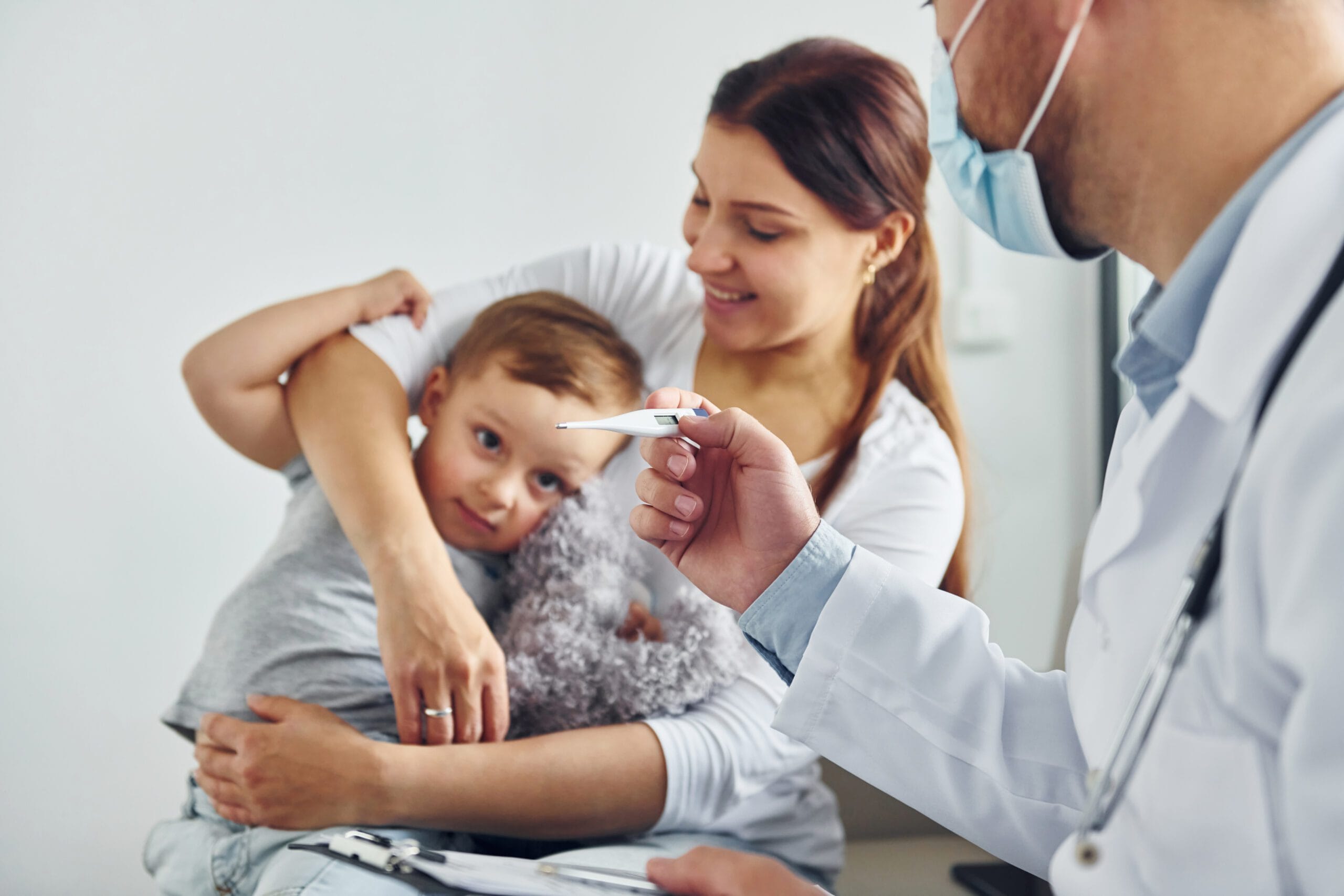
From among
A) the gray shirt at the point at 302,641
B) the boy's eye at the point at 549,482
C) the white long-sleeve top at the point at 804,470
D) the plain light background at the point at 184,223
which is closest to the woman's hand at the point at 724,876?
the white long-sleeve top at the point at 804,470

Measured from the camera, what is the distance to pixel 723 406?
142 cm

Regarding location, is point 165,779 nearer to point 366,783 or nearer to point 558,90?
point 366,783

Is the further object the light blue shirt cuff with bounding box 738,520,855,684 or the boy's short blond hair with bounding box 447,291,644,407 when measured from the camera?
the boy's short blond hair with bounding box 447,291,644,407

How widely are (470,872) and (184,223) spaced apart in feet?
5.02

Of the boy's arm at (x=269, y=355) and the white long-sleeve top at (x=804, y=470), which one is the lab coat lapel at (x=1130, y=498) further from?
the boy's arm at (x=269, y=355)

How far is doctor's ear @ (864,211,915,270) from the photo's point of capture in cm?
140

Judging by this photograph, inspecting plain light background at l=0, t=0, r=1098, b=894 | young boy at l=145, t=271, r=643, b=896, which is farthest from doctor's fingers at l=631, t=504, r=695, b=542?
plain light background at l=0, t=0, r=1098, b=894

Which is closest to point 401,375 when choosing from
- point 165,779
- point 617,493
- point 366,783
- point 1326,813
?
point 617,493

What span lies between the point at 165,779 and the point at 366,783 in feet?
3.37

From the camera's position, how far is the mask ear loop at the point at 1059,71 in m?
0.73

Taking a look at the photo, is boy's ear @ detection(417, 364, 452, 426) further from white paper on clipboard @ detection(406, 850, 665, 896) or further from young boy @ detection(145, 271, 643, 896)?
white paper on clipboard @ detection(406, 850, 665, 896)

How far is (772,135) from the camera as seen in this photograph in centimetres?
133

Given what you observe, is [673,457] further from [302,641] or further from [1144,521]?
[302,641]

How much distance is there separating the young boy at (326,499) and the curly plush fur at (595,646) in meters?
0.09
